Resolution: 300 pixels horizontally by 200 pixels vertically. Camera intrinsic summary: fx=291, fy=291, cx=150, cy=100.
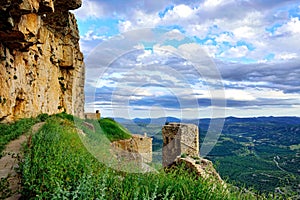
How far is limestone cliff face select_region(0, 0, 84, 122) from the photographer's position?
11070 millimetres

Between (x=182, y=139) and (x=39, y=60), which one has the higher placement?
(x=39, y=60)

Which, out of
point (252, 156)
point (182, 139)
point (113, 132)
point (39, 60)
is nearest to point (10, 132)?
point (182, 139)

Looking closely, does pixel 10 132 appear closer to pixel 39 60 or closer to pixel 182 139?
pixel 182 139

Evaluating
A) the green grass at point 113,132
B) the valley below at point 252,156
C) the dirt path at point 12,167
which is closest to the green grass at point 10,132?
the dirt path at point 12,167

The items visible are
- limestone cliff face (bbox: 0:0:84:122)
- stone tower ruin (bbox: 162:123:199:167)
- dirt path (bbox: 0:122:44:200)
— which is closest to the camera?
dirt path (bbox: 0:122:44:200)

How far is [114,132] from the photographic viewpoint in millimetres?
26844

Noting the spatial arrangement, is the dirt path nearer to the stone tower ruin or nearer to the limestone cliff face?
the limestone cliff face

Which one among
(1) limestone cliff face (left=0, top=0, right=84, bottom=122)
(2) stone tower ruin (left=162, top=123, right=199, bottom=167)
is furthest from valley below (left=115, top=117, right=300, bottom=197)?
(1) limestone cliff face (left=0, top=0, right=84, bottom=122)

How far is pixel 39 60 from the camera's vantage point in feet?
67.8

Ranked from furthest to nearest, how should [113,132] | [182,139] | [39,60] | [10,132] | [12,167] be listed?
[113,132] < [39,60] < [182,139] < [10,132] < [12,167]

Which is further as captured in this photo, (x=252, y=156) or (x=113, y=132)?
(x=252, y=156)

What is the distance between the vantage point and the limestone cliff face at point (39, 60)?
36.3 ft

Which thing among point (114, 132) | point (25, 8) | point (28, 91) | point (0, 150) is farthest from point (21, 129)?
point (114, 132)

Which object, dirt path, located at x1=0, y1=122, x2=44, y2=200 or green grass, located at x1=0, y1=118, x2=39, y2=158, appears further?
green grass, located at x1=0, y1=118, x2=39, y2=158
